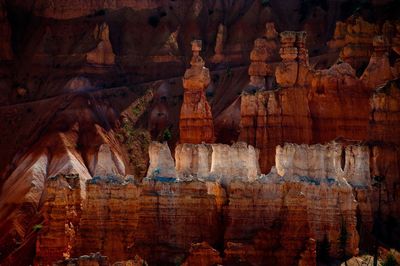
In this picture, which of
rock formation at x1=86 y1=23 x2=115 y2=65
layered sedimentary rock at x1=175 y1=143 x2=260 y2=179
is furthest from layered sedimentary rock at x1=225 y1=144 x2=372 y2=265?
rock formation at x1=86 y1=23 x2=115 y2=65

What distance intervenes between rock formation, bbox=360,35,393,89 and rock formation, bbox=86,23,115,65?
28.8 meters

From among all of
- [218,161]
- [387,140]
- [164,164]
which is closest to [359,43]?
[387,140]

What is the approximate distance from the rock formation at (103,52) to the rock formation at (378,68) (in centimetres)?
2875

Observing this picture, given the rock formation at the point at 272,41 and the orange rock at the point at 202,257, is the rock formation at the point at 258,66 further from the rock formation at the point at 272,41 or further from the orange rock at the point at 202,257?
the orange rock at the point at 202,257

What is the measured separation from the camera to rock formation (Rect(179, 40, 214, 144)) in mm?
84438

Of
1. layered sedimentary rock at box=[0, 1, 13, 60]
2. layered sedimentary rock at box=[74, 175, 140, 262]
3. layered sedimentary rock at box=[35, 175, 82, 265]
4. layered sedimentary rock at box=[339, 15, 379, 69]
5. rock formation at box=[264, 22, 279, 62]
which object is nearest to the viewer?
layered sedimentary rock at box=[74, 175, 140, 262]

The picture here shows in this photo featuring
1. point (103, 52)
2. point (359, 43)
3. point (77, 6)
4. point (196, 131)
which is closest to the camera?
point (359, 43)

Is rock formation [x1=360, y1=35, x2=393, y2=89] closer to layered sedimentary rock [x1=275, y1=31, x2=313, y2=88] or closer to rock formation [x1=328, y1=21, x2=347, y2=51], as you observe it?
layered sedimentary rock [x1=275, y1=31, x2=313, y2=88]

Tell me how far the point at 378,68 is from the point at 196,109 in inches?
469

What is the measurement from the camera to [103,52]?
10319cm

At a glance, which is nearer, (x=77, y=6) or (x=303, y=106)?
(x=303, y=106)

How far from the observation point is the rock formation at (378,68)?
247 feet

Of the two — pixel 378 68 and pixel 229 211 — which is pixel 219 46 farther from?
pixel 229 211

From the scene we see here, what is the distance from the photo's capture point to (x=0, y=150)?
96.2 meters
